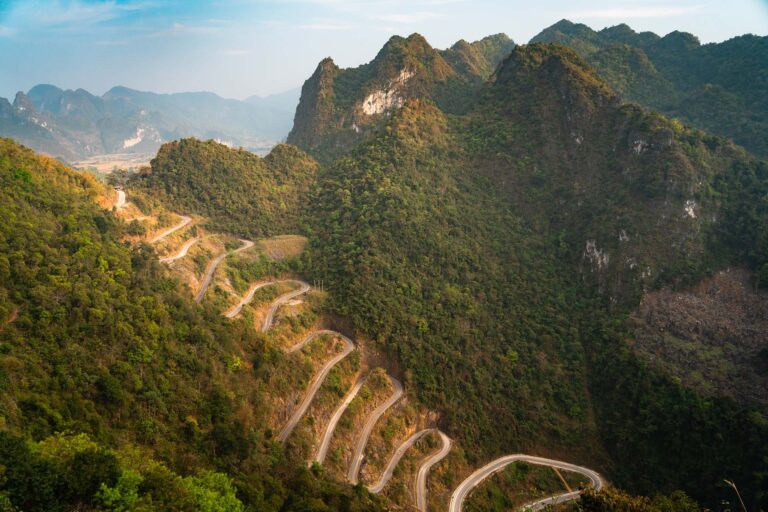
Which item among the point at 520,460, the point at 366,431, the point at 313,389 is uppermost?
the point at 313,389

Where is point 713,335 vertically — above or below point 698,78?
below

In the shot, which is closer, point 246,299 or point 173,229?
point 246,299

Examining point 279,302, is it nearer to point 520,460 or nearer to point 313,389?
point 313,389

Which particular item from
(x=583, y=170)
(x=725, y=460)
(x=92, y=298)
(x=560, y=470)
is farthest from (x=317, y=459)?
(x=583, y=170)

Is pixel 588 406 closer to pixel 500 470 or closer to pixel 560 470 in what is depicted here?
pixel 560 470

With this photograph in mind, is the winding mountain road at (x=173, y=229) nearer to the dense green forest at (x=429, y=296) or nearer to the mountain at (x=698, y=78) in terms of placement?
the dense green forest at (x=429, y=296)

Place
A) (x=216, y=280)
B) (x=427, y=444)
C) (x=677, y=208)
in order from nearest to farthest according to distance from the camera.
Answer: (x=427, y=444)
(x=216, y=280)
(x=677, y=208)

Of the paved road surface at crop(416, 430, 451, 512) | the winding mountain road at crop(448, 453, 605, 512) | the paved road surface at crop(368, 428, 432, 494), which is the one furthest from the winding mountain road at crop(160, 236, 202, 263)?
the winding mountain road at crop(448, 453, 605, 512)

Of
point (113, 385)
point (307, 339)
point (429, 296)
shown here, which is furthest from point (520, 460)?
point (113, 385)
